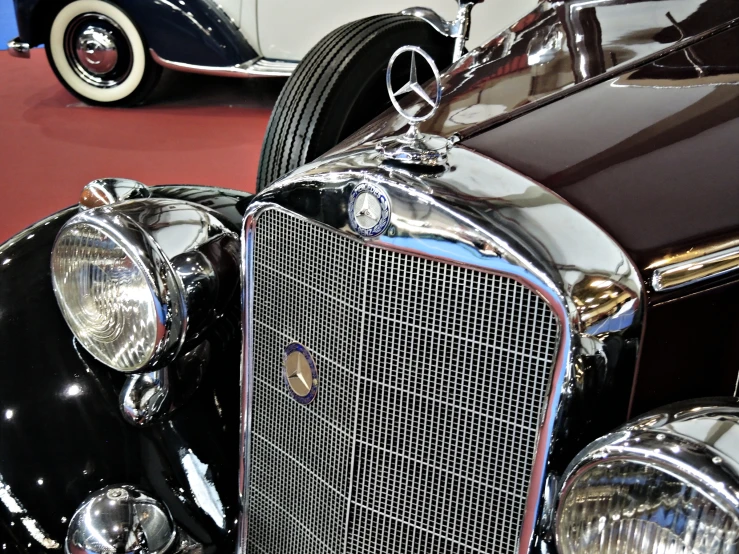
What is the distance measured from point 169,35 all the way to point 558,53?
398 centimetres

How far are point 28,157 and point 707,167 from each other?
12.9 ft

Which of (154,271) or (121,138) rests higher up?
(154,271)

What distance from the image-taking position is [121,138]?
467 cm

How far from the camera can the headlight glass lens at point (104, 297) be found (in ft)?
4.46

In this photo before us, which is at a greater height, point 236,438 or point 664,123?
point 664,123

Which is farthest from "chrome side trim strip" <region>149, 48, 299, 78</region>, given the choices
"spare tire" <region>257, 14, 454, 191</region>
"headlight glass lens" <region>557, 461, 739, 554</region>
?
"headlight glass lens" <region>557, 461, 739, 554</region>

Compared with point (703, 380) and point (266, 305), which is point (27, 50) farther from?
point (703, 380)

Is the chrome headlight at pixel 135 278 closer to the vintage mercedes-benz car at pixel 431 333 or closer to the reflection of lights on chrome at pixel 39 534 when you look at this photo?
the vintage mercedes-benz car at pixel 431 333

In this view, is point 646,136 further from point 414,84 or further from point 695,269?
point 414,84

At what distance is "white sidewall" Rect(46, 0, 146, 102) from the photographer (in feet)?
17.2

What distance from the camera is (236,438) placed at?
1.57 meters

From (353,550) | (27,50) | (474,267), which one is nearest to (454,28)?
(474,267)

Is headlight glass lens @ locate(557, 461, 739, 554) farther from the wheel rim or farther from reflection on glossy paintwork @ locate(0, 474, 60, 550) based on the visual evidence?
the wheel rim

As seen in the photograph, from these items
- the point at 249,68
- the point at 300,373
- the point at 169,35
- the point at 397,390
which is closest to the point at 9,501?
the point at 300,373
